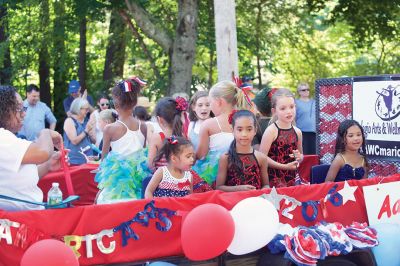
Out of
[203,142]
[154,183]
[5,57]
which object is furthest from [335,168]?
[5,57]

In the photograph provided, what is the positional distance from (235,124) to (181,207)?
1.32 m

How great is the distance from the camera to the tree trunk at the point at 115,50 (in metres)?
18.4

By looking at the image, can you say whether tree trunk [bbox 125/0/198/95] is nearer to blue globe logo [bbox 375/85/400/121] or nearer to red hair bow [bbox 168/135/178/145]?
blue globe logo [bbox 375/85/400/121]

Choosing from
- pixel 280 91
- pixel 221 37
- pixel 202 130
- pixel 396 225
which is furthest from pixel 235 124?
pixel 221 37

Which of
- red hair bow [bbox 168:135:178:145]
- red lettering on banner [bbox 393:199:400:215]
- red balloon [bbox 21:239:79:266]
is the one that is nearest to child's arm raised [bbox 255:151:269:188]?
red hair bow [bbox 168:135:178:145]

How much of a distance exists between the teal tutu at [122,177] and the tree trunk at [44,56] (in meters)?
9.92

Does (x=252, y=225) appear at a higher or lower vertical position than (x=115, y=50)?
lower

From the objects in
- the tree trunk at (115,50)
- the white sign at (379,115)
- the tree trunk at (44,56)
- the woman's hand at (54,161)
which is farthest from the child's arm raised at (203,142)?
the tree trunk at (115,50)

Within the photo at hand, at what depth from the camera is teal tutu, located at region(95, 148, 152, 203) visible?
262 inches

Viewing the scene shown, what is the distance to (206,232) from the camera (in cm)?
474

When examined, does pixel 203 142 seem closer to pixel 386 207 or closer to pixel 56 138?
pixel 386 207

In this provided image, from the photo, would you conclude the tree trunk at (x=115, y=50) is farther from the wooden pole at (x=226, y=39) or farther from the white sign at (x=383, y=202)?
the white sign at (x=383, y=202)

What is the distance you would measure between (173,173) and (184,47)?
9434 mm

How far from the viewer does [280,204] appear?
5.35 meters
